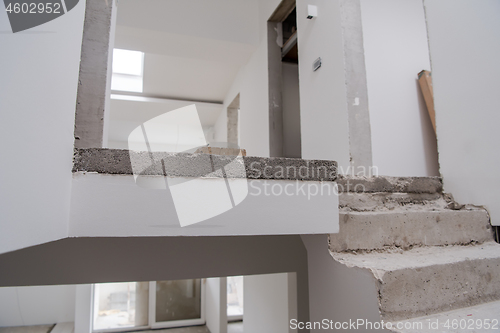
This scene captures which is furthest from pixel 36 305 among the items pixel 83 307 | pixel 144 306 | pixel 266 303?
pixel 266 303

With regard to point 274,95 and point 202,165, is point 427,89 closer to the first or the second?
point 274,95

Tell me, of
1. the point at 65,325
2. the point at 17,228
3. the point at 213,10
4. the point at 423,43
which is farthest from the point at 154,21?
the point at 65,325

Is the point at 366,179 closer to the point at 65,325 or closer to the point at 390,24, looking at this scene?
the point at 390,24

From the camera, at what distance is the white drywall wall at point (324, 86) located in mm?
2449

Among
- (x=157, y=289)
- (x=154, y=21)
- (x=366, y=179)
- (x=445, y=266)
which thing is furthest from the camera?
(x=157, y=289)

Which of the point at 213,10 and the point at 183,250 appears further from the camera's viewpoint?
the point at 213,10

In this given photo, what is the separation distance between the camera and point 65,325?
4875 mm

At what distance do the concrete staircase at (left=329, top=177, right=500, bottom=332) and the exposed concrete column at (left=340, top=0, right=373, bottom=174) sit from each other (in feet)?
2.12

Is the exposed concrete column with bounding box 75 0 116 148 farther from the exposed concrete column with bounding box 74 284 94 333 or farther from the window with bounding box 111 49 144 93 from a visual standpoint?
the window with bounding box 111 49 144 93

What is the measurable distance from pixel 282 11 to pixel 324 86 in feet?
5.61

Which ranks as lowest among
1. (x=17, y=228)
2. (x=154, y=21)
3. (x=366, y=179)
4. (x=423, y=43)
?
(x=17, y=228)

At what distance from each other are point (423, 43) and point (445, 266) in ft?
8.70

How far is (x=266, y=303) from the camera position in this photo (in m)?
3.30

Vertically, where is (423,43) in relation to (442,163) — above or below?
above
